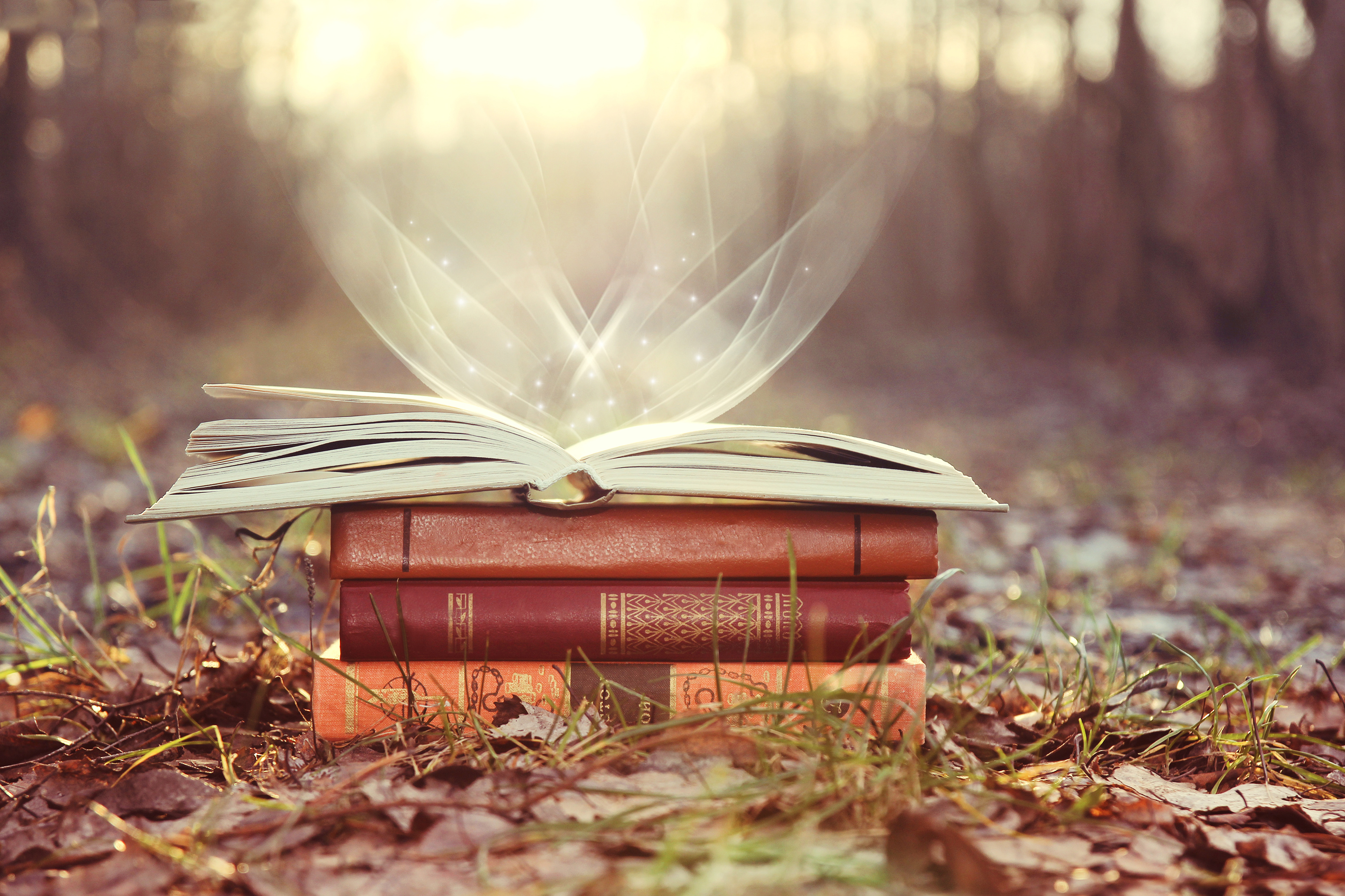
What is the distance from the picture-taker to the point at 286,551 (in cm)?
246

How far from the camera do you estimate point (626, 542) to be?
112cm

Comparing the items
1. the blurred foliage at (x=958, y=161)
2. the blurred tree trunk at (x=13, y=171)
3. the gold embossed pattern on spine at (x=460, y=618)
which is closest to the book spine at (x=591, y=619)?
the gold embossed pattern on spine at (x=460, y=618)

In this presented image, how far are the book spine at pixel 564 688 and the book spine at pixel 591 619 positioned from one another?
0.07 feet

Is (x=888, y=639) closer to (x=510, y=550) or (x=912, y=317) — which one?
(x=510, y=550)

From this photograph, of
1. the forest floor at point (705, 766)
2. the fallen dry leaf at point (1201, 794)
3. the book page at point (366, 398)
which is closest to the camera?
the forest floor at point (705, 766)

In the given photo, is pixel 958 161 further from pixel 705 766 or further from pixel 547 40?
pixel 705 766

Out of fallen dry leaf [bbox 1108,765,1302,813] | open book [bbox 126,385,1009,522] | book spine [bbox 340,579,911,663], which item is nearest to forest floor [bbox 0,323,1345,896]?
fallen dry leaf [bbox 1108,765,1302,813]

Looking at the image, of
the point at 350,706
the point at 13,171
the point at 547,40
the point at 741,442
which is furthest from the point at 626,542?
the point at 13,171

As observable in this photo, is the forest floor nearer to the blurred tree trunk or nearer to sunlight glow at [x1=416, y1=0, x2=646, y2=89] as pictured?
sunlight glow at [x1=416, y1=0, x2=646, y2=89]

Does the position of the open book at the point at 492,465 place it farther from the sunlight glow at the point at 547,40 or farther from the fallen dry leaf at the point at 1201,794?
the sunlight glow at the point at 547,40

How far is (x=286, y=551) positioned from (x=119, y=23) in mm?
7376

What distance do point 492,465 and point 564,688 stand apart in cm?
32

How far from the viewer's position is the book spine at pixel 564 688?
111cm

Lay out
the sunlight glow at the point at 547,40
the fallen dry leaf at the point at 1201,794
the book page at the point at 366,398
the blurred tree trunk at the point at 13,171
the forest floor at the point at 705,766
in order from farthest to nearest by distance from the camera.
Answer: the blurred tree trunk at the point at 13,171 < the sunlight glow at the point at 547,40 < the book page at the point at 366,398 < the fallen dry leaf at the point at 1201,794 < the forest floor at the point at 705,766
